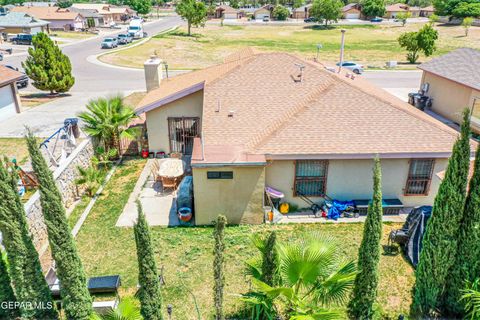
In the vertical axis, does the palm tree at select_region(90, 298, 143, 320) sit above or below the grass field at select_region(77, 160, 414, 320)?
above

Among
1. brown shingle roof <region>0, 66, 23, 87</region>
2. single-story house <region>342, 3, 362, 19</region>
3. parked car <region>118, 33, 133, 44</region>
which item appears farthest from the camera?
single-story house <region>342, 3, 362, 19</region>

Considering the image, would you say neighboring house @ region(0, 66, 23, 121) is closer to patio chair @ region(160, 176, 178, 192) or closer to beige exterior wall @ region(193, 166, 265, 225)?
patio chair @ region(160, 176, 178, 192)

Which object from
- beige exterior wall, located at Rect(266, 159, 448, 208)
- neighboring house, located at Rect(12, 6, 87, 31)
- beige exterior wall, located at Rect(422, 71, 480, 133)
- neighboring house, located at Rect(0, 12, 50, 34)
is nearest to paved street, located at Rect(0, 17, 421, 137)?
beige exterior wall, located at Rect(422, 71, 480, 133)

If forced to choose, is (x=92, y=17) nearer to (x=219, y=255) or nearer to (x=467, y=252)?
(x=219, y=255)

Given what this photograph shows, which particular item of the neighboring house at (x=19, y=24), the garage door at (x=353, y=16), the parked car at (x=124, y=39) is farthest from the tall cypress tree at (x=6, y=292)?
the garage door at (x=353, y=16)

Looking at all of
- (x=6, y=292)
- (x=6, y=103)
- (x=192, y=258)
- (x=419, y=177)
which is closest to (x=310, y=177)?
(x=419, y=177)

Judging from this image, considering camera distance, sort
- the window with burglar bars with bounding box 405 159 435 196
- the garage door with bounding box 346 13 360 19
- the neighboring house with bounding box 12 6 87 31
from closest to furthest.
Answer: the window with burglar bars with bounding box 405 159 435 196, the neighboring house with bounding box 12 6 87 31, the garage door with bounding box 346 13 360 19

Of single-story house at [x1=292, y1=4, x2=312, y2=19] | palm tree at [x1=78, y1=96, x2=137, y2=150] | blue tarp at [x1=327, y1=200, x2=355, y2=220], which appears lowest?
blue tarp at [x1=327, y1=200, x2=355, y2=220]

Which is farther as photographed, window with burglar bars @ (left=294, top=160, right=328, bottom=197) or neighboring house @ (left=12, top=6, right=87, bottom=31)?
neighboring house @ (left=12, top=6, right=87, bottom=31)
